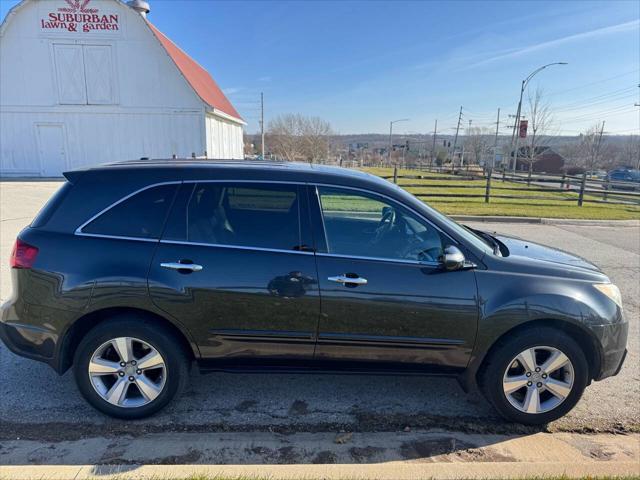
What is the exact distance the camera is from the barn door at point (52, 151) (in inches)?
786

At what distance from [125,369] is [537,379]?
117 inches

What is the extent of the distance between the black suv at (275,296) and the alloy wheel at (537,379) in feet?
0.03

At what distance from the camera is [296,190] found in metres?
2.85

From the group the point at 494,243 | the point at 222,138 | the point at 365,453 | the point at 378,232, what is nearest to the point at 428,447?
the point at 365,453

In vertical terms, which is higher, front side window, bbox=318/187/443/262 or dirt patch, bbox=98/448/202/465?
front side window, bbox=318/187/443/262

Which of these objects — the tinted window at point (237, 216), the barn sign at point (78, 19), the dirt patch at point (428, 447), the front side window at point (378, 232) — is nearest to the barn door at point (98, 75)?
the barn sign at point (78, 19)

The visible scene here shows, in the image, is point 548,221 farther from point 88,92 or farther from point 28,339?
point 88,92

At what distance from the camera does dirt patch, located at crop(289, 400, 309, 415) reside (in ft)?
9.72

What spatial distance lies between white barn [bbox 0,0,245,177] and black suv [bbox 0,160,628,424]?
720 inches

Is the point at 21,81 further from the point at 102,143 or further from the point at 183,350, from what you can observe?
the point at 183,350

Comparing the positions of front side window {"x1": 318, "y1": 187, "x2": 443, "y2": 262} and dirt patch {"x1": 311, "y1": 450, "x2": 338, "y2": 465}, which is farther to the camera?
front side window {"x1": 318, "y1": 187, "x2": 443, "y2": 262}

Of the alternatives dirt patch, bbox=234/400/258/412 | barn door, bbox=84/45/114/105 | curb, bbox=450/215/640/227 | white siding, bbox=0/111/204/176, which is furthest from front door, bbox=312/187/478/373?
barn door, bbox=84/45/114/105

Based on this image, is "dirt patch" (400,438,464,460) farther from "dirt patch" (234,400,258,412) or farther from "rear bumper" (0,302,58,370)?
"rear bumper" (0,302,58,370)

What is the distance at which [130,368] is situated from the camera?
2.76 metres
